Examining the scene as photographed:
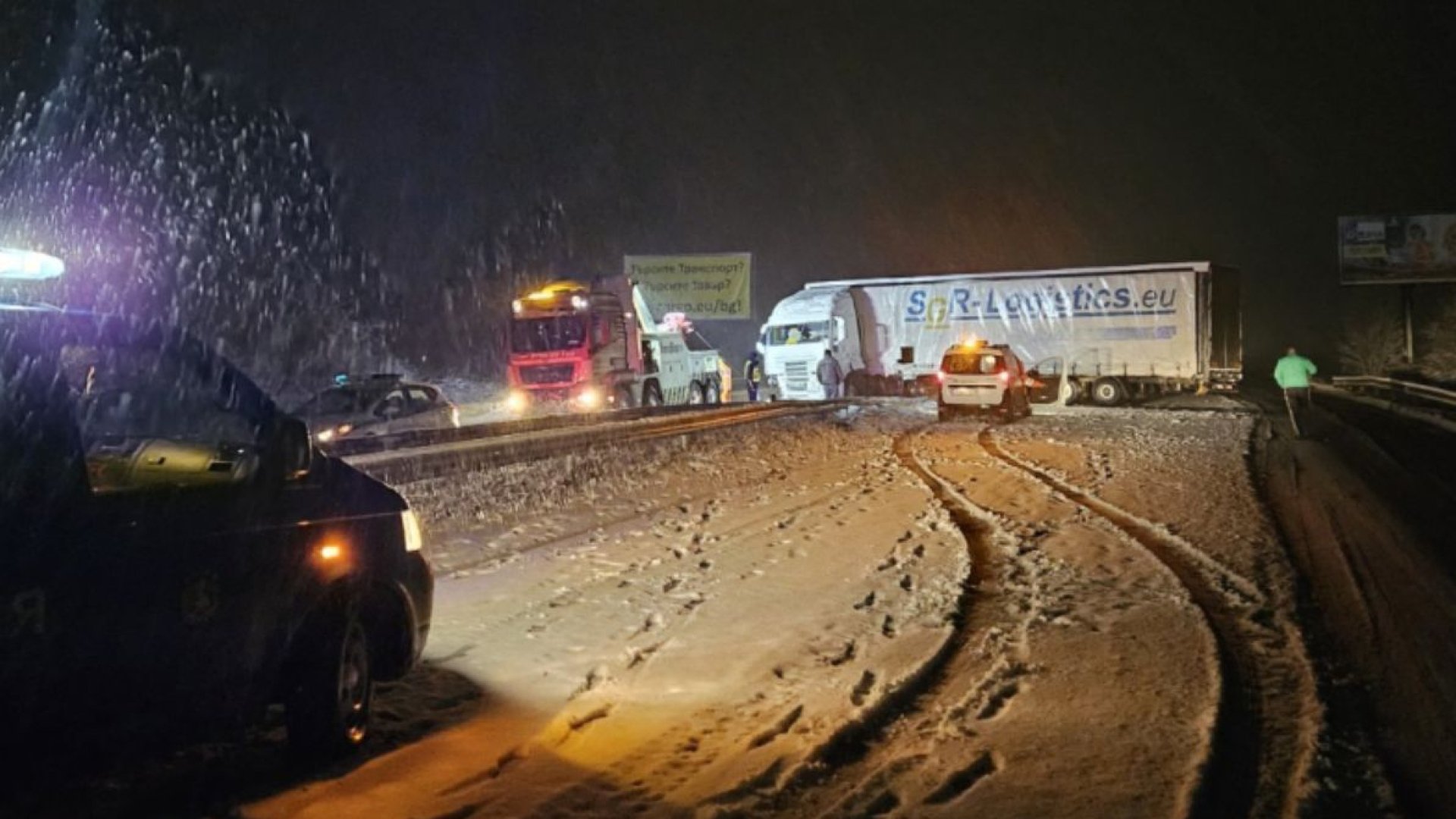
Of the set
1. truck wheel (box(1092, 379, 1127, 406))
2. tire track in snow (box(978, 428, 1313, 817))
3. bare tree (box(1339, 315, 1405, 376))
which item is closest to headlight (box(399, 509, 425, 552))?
tire track in snow (box(978, 428, 1313, 817))

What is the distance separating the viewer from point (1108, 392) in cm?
4016

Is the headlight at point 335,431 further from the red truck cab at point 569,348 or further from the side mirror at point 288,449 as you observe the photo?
the side mirror at point 288,449

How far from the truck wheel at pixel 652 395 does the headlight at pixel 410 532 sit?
27.0 meters

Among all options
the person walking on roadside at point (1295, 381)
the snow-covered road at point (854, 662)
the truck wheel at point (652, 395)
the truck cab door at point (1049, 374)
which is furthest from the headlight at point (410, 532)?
the truck cab door at point (1049, 374)

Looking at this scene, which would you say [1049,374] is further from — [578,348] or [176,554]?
[176,554]

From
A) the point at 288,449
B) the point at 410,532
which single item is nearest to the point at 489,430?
the point at 410,532

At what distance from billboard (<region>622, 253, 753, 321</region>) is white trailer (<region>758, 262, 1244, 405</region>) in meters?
12.3

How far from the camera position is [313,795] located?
5207mm

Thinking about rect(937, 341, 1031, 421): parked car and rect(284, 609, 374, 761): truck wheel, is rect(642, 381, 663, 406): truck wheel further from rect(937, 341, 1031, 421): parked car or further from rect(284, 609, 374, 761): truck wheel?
rect(284, 609, 374, 761): truck wheel

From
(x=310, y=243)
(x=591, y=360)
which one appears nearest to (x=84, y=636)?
(x=591, y=360)

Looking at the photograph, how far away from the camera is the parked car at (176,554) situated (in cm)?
424

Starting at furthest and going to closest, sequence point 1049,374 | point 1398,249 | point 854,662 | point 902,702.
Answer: point 1398,249
point 1049,374
point 854,662
point 902,702

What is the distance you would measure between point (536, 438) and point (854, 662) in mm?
11811

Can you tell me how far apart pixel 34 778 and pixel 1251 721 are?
515 centimetres
